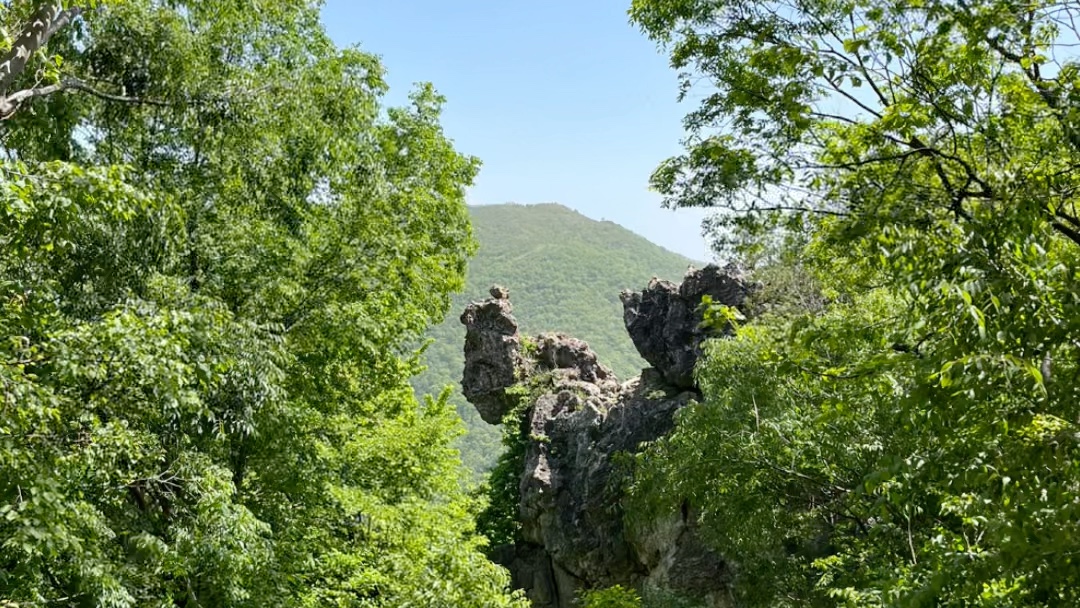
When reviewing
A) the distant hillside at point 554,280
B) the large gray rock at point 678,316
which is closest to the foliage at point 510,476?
the large gray rock at point 678,316

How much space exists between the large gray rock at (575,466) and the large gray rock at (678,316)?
1.17 feet

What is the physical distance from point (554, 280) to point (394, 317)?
9547cm

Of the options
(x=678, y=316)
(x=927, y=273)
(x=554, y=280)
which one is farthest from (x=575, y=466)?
(x=554, y=280)

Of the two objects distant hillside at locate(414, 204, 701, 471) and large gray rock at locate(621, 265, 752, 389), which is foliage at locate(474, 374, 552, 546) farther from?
distant hillside at locate(414, 204, 701, 471)

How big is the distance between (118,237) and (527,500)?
22916 mm

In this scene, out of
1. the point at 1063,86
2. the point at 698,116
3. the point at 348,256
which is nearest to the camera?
the point at 1063,86

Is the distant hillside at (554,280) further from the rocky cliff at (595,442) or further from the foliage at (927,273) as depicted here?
the foliage at (927,273)

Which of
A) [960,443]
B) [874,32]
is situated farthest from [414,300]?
[960,443]

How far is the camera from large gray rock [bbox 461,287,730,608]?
22.8 meters

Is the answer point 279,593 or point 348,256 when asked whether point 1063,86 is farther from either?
point 279,593

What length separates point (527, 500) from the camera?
2869cm

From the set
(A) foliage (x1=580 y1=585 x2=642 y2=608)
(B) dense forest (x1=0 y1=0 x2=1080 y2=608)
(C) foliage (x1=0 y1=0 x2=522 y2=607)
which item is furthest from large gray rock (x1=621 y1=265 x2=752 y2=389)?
(C) foliage (x1=0 y1=0 x2=522 y2=607)

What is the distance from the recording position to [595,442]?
27.9 m

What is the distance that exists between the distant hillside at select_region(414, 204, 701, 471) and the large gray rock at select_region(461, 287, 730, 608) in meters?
25.2
